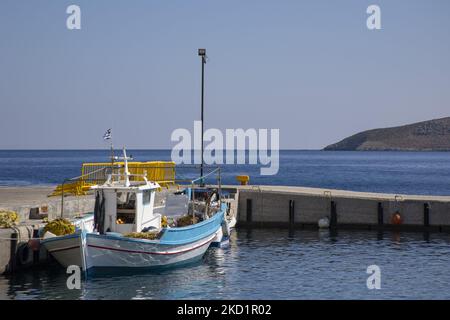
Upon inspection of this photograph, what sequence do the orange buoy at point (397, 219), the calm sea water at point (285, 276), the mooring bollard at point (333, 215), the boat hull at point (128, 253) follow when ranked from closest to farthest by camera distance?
the calm sea water at point (285, 276) < the boat hull at point (128, 253) < the orange buoy at point (397, 219) < the mooring bollard at point (333, 215)

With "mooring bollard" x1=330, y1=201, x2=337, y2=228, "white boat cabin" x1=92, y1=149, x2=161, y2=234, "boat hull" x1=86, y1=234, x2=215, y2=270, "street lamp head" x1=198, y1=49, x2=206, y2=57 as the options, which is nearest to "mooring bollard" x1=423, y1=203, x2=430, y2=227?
"mooring bollard" x1=330, y1=201, x2=337, y2=228

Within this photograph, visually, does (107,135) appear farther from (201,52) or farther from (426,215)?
(426,215)

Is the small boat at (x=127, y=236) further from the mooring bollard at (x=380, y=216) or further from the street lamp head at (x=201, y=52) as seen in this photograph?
the street lamp head at (x=201, y=52)

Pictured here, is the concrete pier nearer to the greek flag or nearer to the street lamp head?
the street lamp head

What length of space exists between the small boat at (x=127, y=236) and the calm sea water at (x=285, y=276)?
0.66 meters

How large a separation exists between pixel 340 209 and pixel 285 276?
15439 mm

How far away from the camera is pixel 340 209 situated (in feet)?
138

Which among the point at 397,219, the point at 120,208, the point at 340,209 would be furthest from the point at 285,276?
the point at 397,219

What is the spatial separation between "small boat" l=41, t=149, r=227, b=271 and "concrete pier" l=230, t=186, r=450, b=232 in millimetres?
11323

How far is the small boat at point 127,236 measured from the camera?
2534cm

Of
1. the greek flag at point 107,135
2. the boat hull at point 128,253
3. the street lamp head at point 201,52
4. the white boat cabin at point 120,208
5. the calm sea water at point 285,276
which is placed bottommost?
the calm sea water at point 285,276

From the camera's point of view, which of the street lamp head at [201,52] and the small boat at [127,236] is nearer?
the small boat at [127,236]

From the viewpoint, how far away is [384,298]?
945 inches

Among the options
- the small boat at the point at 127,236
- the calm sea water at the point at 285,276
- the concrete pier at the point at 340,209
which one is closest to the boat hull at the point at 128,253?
the small boat at the point at 127,236
